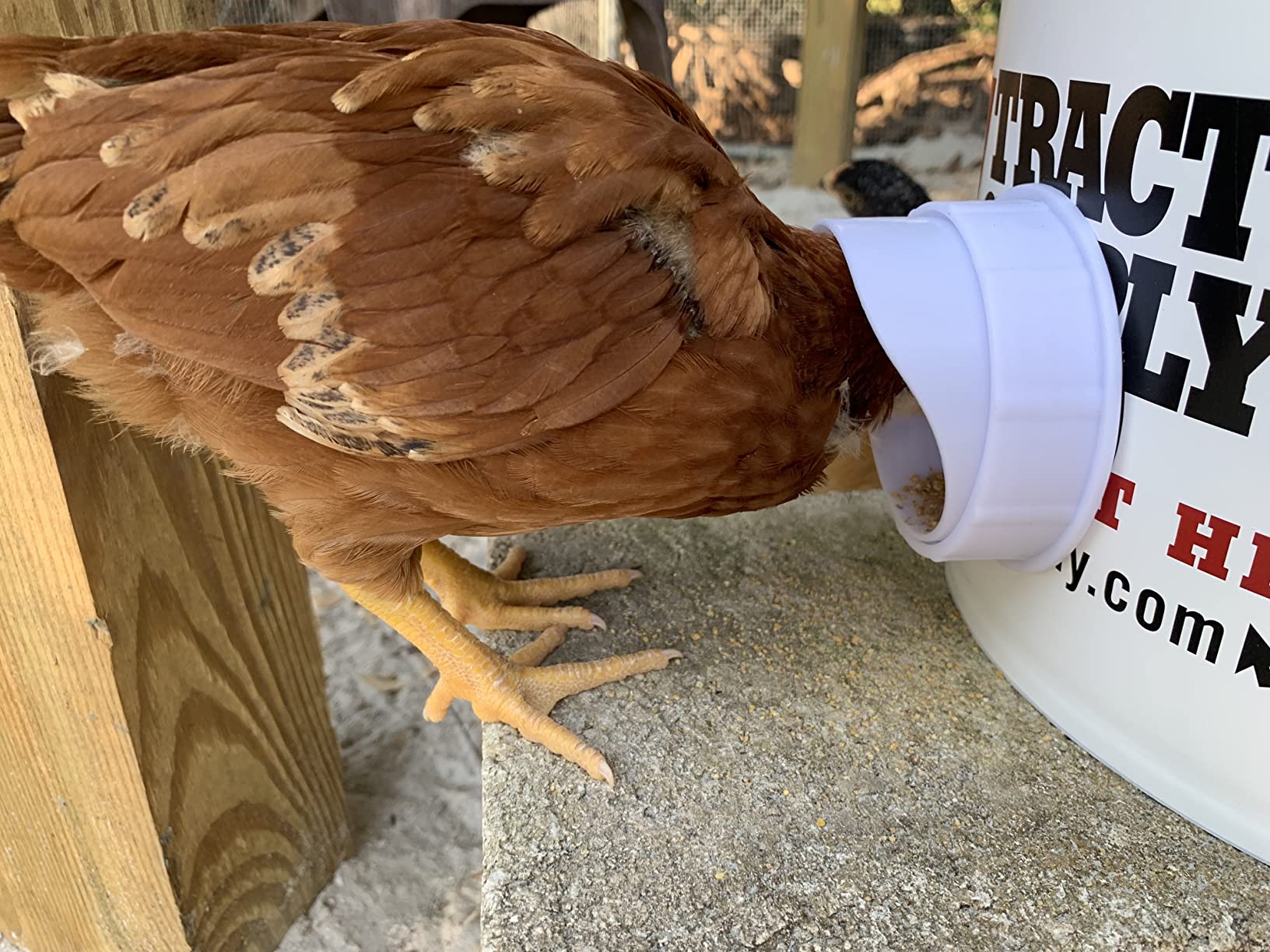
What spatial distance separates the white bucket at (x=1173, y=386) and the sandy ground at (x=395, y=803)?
1.16m

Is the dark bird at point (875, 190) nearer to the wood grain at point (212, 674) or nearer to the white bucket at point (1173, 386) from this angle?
the white bucket at point (1173, 386)

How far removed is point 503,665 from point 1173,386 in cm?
89

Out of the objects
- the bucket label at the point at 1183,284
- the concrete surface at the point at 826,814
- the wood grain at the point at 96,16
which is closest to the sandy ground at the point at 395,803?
the concrete surface at the point at 826,814

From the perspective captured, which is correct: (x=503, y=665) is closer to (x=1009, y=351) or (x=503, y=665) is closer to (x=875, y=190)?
(x=1009, y=351)

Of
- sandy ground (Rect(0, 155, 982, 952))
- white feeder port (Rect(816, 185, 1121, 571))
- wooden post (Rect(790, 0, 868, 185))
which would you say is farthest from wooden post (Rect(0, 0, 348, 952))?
wooden post (Rect(790, 0, 868, 185))

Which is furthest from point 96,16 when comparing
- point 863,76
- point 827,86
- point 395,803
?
point 863,76

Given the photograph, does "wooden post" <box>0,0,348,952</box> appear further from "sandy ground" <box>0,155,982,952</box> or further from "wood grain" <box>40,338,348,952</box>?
"sandy ground" <box>0,155,982,952</box>

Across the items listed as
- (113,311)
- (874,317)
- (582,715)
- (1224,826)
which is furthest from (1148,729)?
(113,311)

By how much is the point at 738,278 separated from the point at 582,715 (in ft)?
2.08

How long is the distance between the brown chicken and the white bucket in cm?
37

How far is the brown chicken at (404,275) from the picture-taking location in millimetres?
896

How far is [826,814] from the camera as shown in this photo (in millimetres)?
1118

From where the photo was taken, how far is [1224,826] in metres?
1.06

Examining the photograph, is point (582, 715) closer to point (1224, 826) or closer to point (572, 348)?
point (572, 348)
